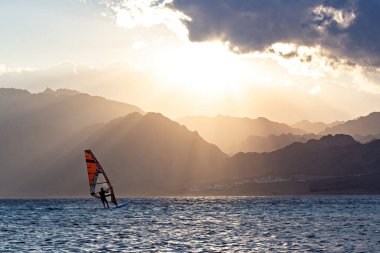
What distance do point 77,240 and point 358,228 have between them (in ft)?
146

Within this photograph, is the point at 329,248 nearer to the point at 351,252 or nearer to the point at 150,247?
the point at 351,252

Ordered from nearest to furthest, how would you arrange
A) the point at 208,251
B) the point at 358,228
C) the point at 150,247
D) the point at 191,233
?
1. the point at 208,251
2. the point at 150,247
3. the point at 191,233
4. the point at 358,228

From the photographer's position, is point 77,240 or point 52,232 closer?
point 77,240

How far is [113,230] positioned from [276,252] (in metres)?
33.1

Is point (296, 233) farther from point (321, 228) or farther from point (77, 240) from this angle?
point (77, 240)

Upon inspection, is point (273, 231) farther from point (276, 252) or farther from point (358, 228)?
point (276, 252)

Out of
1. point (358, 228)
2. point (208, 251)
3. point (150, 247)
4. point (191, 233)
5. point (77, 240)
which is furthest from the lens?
point (358, 228)

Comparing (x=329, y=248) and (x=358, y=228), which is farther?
(x=358, y=228)

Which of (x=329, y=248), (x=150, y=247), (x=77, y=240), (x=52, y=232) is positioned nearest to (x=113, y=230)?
(x=52, y=232)

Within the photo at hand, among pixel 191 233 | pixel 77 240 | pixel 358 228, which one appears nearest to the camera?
pixel 77 240

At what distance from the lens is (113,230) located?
8588 centimetres

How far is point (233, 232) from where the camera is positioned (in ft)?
272

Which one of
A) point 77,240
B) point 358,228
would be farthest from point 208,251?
point 358,228

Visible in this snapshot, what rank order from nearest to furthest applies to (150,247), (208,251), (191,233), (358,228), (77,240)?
(208,251) < (150,247) < (77,240) < (191,233) < (358,228)
